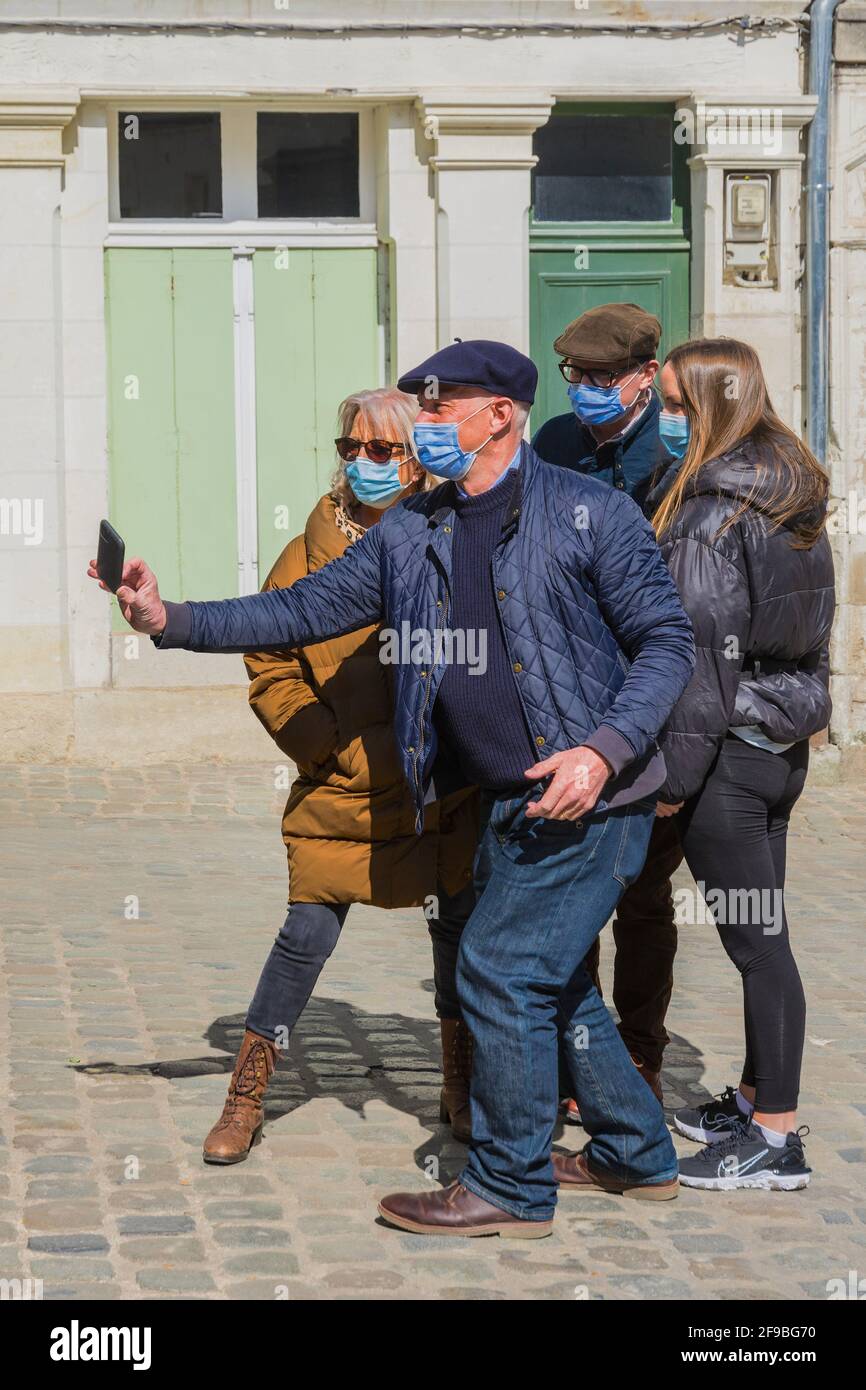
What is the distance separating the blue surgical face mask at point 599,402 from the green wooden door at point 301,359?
6089 mm

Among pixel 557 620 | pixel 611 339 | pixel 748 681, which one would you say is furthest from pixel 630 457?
pixel 557 620

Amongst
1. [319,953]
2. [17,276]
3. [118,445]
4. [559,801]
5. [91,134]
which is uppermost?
[91,134]

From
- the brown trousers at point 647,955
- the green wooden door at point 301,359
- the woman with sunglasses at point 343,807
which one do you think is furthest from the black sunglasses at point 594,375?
the green wooden door at point 301,359

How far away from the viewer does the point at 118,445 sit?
36.5ft

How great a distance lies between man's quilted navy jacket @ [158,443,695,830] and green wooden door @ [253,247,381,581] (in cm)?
690

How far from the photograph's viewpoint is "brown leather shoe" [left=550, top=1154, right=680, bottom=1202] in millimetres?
4672

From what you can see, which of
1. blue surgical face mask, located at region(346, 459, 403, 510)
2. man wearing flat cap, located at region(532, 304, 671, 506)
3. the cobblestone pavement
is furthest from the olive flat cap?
the cobblestone pavement

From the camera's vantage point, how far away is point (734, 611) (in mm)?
4598

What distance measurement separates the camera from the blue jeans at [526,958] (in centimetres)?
425

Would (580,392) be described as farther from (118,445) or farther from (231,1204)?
(118,445)

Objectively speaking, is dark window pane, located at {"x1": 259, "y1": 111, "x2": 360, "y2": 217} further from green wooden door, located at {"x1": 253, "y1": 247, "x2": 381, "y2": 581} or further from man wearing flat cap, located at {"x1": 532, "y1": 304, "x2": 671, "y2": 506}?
man wearing flat cap, located at {"x1": 532, "y1": 304, "x2": 671, "y2": 506}

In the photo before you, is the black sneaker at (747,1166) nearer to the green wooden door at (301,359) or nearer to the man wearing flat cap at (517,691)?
the man wearing flat cap at (517,691)
